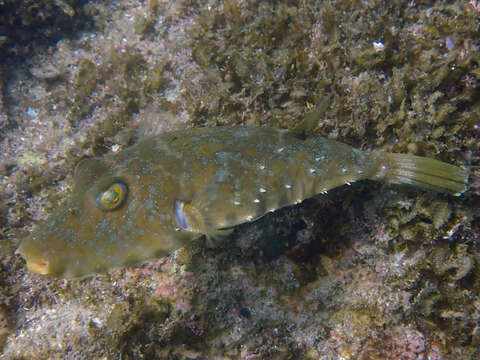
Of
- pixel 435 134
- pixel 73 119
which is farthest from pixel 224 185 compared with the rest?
pixel 73 119

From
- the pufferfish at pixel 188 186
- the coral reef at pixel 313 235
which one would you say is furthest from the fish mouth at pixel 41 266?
the coral reef at pixel 313 235

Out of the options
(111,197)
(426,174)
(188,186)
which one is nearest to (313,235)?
(426,174)

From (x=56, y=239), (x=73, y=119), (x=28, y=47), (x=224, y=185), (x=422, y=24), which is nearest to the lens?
(x=56, y=239)

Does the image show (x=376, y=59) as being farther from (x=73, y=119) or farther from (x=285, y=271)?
(x=73, y=119)

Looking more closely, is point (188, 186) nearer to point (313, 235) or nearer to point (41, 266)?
point (41, 266)

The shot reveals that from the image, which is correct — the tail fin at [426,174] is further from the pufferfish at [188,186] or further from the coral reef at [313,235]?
the coral reef at [313,235]

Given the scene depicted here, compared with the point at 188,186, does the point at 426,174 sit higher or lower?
lower
